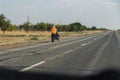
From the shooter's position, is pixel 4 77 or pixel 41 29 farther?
pixel 41 29

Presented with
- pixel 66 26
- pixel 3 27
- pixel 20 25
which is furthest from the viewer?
pixel 66 26

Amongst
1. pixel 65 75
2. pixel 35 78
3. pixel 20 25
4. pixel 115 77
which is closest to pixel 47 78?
pixel 35 78

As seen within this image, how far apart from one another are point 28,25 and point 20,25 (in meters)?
14.8

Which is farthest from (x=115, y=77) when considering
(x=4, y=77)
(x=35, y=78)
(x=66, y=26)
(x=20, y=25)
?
(x=66, y=26)

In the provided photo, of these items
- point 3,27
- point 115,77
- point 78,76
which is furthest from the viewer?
point 3,27

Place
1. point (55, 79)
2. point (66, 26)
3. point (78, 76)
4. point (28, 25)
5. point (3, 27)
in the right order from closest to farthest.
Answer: point (55, 79)
point (78, 76)
point (3, 27)
point (28, 25)
point (66, 26)

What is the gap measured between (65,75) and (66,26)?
170 metres

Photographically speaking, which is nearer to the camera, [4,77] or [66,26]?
[4,77]

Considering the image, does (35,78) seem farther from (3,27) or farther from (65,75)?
(3,27)

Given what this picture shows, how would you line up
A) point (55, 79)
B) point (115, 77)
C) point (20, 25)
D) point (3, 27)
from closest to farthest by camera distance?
1. point (115, 77)
2. point (55, 79)
3. point (3, 27)
4. point (20, 25)

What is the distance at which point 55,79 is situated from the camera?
924 cm

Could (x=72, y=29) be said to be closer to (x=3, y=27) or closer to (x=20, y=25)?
(x=20, y=25)

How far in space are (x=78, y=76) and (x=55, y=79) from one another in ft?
4.68

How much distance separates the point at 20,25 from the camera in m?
144
